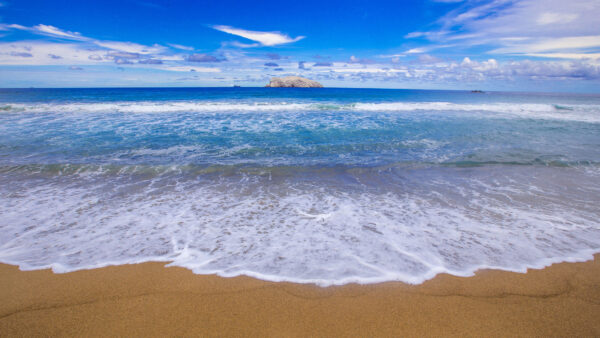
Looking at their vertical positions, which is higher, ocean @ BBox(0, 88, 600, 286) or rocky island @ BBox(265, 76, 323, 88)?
rocky island @ BBox(265, 76, 323, 88)

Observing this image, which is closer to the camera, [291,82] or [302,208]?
[302,208]

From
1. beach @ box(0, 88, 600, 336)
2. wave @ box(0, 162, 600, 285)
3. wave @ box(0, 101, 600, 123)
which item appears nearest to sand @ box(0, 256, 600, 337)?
beach @ box(0, 88, 600, 336)

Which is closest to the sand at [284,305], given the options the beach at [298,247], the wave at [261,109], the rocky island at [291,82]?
the beach at [298,247]

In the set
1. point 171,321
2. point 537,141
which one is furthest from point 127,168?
point 537,141

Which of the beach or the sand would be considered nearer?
the sand

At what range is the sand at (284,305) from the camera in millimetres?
2252

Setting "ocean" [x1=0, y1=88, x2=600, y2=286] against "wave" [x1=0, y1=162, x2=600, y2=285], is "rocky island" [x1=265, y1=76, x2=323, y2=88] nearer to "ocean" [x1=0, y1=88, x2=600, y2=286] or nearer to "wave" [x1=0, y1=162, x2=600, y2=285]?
"ocean" [x1=0, y1=88, x2=600, y2=286]

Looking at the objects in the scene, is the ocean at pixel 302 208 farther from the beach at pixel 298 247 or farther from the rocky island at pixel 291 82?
the rocky island at pixel 291 82

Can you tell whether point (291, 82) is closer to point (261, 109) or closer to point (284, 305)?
point (261, 109)

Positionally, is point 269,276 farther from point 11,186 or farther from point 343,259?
point 11,186

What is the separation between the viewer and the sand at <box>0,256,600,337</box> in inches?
88.7

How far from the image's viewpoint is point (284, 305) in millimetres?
2502

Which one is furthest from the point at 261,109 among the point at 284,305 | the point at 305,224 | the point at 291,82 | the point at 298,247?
the point at 291,82

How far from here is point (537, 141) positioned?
1078 centimetres
